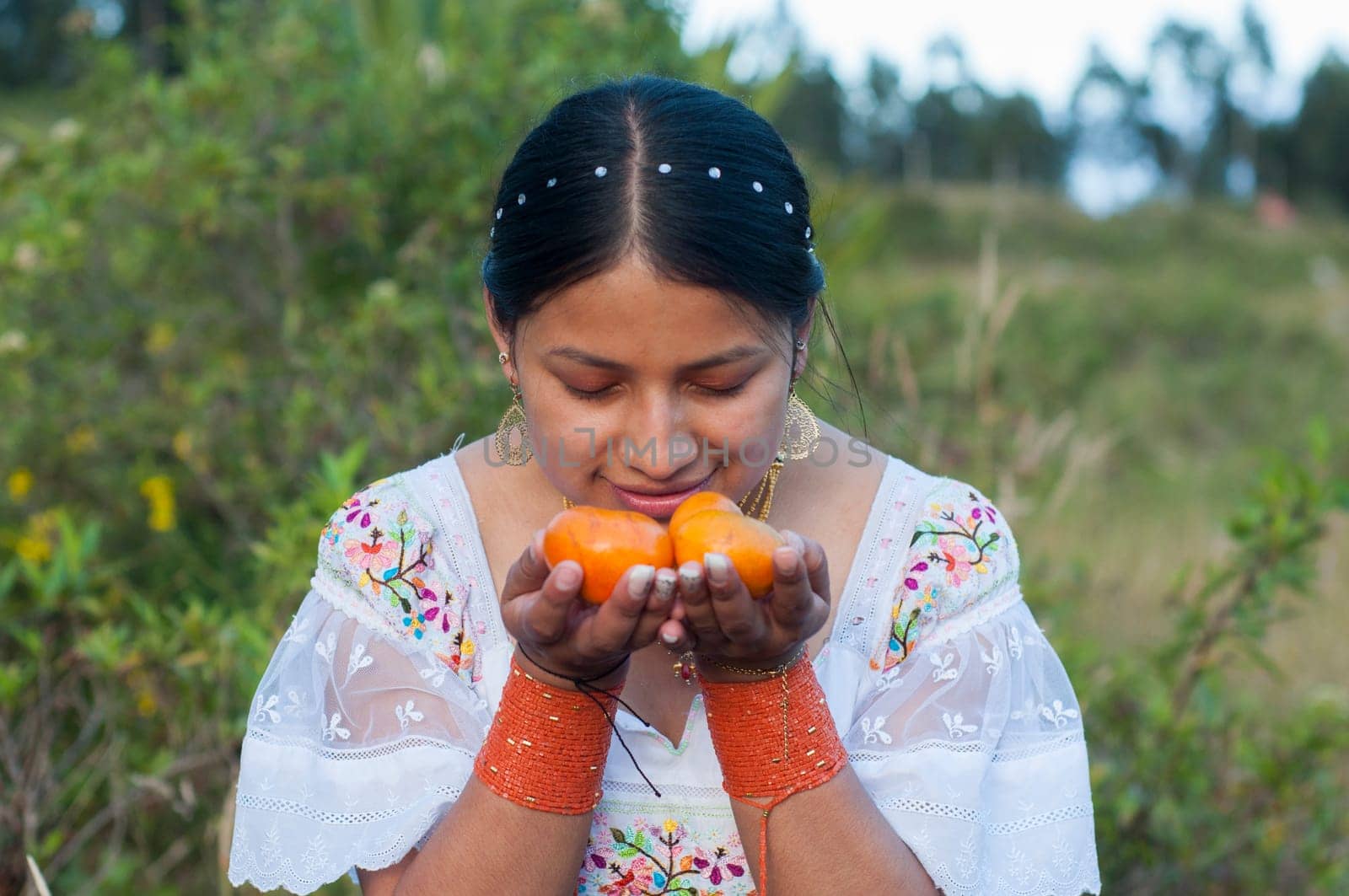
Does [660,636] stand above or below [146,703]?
above

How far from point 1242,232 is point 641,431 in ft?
75.6

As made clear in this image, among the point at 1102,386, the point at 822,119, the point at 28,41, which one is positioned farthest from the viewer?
the point at 822,119

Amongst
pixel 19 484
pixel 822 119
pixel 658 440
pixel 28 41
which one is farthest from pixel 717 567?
pixel 822 119

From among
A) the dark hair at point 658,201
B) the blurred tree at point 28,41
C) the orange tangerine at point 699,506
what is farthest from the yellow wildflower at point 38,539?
the blurred tree at point 28,41

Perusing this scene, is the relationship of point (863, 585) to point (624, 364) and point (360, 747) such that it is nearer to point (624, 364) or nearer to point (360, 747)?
point (624, 364)

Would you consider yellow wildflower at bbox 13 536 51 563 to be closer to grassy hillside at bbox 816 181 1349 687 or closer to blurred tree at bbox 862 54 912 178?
grassy hillside at bbox 816 181 1349 687

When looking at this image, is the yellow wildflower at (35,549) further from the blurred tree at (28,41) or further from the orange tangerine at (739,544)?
the blurred tree at (28,41)

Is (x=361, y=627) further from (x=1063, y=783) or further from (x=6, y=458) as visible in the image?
(x=6, y=458)

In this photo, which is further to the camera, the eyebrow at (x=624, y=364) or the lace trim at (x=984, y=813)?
the lace trim at (x=984, y=813)

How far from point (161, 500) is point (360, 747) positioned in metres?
1.84

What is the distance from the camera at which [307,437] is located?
323 cm

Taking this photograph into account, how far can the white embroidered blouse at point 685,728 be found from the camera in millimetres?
1686

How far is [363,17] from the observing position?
559 cm

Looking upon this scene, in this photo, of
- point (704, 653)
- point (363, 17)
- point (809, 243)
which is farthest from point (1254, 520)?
point (363, 17)
